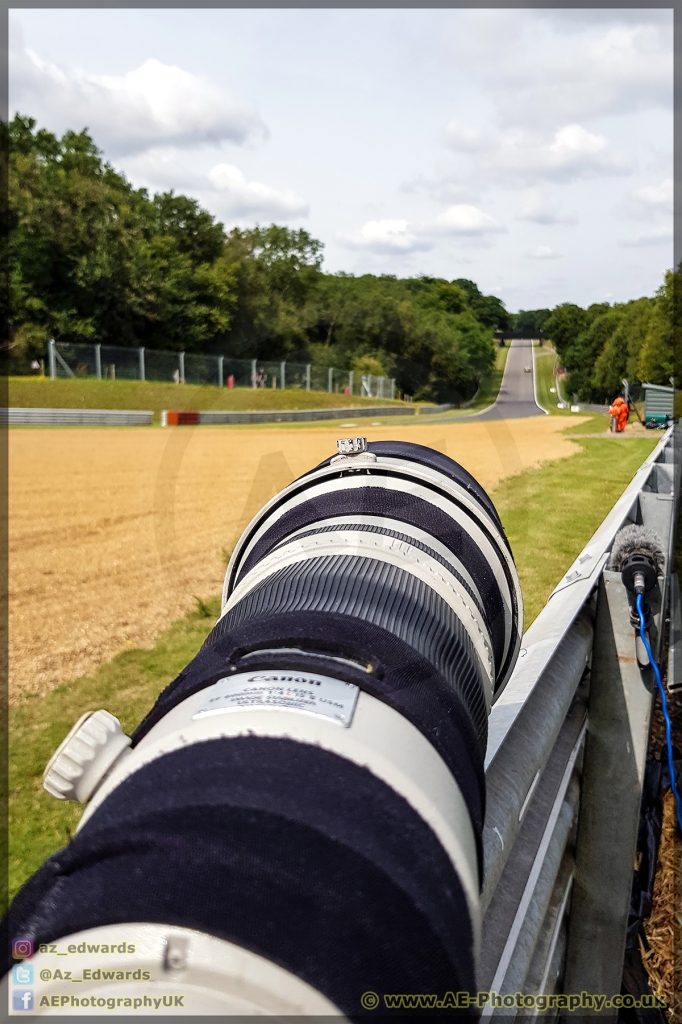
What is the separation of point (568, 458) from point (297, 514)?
17347 mm

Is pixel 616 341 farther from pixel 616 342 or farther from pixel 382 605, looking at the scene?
pixel 382 605

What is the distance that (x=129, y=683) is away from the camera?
16.4 ft

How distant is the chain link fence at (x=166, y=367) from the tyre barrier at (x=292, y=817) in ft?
110

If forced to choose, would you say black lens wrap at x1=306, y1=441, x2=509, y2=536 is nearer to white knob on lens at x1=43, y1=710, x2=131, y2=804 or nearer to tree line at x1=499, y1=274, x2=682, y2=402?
white knob on lens at x1=43, y1=710, x2=131, y2=804

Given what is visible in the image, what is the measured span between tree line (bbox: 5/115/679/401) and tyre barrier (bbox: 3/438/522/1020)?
782 centimetres

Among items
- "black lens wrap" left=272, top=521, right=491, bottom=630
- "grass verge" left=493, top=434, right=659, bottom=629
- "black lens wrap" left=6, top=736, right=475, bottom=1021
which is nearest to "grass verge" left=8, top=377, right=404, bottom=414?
"grass verge" left=493, top=434, right=659, bottom=629

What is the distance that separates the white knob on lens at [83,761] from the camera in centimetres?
111

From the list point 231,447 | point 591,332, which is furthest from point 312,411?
point 591,332

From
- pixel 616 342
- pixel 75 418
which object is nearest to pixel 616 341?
pixel 616 342

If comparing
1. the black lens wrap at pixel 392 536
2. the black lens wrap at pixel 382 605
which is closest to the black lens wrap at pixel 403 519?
the black lens wrap at pixel 392 536

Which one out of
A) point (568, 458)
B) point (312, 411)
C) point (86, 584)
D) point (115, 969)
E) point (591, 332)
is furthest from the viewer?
point (591, 332)

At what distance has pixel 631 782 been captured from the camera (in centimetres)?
308

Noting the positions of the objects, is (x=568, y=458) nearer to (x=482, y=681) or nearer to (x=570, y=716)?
(x=570, y=716)

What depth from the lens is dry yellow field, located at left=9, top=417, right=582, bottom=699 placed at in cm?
589
